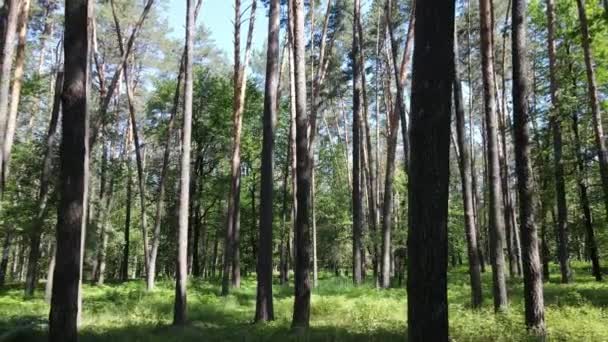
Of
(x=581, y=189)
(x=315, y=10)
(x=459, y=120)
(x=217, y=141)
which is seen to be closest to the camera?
(x=459, y=120)

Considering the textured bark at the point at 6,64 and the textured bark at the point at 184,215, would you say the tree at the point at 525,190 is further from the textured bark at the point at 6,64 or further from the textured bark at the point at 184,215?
the textured bark at the point at 6,64

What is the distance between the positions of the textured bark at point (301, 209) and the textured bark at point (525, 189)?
404 cm

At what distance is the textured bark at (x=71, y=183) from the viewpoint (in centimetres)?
675

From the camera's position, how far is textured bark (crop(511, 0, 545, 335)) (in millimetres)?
7750

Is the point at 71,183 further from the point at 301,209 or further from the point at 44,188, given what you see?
the point at 44,188

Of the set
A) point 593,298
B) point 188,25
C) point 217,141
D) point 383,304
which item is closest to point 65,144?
point 188,25

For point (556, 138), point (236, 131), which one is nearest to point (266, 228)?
point (236, 131)

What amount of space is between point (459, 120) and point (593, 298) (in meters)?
6.64

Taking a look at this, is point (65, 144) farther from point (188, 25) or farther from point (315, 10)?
point (315, 10)

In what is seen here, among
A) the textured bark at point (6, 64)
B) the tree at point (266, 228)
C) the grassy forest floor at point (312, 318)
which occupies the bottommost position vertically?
the grassy forest floor at point (312, 318)

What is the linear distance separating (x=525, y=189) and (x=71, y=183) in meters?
7.27

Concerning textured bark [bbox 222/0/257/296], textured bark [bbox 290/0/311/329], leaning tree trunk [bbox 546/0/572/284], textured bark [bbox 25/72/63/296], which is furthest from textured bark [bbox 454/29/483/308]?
textured bark [bbox 25/72/63/296]

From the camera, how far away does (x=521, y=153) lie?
8.06 meters

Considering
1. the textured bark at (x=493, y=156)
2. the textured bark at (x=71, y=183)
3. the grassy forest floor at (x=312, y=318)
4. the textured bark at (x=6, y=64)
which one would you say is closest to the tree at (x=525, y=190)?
the grassy forest floor at (x=312, y=318)
